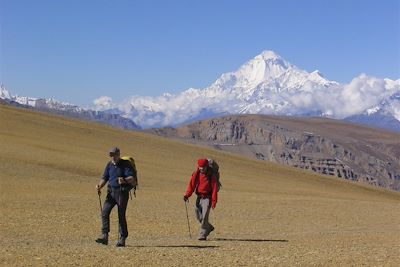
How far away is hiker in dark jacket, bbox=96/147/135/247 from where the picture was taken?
51.1 feet

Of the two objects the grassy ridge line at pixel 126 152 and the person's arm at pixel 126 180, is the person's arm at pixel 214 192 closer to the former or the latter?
the person's arm at pixel 126 180

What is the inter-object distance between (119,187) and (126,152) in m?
47.7

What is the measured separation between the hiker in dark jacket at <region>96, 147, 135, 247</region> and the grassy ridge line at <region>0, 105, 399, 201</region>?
2558cm

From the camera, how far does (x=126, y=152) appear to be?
63031 millimetres

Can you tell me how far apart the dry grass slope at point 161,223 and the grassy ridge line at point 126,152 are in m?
0.33

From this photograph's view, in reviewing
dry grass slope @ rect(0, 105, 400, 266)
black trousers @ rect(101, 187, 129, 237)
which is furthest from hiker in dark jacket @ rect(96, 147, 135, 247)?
dry grass slope @ rect(0, 105, 400, 266)

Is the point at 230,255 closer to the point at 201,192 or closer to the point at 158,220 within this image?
the point at 201,192

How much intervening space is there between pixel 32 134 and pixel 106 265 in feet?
173

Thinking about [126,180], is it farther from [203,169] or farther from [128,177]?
[203,169]

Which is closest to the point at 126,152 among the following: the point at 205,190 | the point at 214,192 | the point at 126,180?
the point at 205,190

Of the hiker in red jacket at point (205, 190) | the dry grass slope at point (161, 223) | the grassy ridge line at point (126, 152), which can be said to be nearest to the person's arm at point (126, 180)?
the dry grass slope at point (161, 223)

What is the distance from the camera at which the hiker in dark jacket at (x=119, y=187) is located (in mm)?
15578

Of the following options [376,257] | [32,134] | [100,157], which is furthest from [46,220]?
[32,134]

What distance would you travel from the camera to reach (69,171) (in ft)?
138
